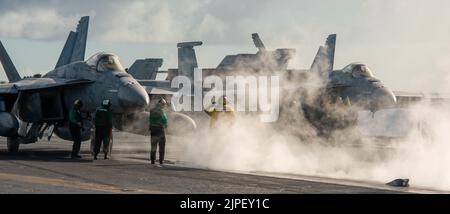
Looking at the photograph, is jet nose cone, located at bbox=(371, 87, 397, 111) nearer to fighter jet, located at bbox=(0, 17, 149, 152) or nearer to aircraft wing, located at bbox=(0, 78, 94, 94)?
fighter jet, located at bbox=(0, 17, 149, 152)

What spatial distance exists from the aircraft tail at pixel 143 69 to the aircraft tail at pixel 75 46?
2454cm

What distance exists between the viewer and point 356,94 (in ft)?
97.5

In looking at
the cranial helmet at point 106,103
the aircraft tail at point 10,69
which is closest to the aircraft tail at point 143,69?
the aircraft tail at point 10,69

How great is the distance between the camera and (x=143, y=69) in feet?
Result: 189

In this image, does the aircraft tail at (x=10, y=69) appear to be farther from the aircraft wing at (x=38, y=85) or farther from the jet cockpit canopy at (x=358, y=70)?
the jet cockpit canopy at (x=358, y=70)

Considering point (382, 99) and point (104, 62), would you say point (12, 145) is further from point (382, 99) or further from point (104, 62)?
point (382, 99)

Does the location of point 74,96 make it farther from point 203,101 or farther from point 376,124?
point 376,124

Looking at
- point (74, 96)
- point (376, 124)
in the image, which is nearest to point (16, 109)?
point (74, 96)

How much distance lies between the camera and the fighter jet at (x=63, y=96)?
23.1 meters

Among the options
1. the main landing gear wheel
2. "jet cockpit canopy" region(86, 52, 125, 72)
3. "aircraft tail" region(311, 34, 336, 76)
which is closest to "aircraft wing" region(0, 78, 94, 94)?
"jet cockpit canopy" region(86, 52, 125, 72)

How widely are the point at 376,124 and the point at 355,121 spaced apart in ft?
46.2
